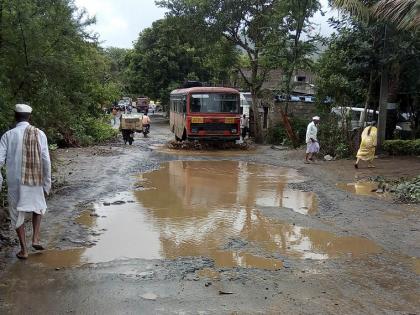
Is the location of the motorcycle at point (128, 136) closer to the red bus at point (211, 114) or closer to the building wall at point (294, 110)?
the red bus at point (211, 114)

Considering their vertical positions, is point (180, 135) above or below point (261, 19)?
below

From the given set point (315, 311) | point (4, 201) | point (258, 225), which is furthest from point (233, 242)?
point (4, 201)

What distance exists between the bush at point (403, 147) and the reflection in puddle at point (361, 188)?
5284 mm

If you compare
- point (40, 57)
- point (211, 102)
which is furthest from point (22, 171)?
point (211, 102)

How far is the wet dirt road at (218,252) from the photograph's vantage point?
4496 mm

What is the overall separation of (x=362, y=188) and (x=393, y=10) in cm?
391

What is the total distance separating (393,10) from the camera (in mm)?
10617

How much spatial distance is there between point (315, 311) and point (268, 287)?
0.68m

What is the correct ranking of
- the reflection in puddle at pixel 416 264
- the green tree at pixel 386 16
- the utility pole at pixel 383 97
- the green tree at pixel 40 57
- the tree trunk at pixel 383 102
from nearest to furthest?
the reflection in puddle at pixel 416 264 < the green tree at pixel 40 57 < the green tree at pixel 386 16 < the utility pole at pixel 383 97 < the tree trunk at pixel 383 102

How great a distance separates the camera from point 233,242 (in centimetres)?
663

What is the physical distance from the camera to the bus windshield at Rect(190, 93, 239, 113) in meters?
20.3

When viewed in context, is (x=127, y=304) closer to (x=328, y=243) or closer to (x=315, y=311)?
(x=315, y=311)

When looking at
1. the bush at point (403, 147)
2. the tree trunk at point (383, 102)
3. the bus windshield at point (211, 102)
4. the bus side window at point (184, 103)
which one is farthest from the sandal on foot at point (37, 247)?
the bus side window at point (184, 103)

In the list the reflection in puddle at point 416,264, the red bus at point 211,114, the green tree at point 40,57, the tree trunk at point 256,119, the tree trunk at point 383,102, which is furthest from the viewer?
the tree trunk at point 256,119
